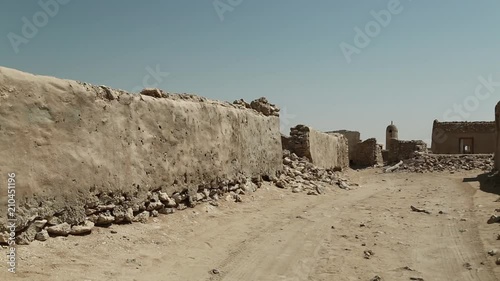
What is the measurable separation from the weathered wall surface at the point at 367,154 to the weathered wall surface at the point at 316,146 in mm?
6812

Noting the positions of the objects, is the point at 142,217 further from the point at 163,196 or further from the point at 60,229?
the point at 60,229

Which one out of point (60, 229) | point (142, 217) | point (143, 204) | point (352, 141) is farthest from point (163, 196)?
point (352, 141)

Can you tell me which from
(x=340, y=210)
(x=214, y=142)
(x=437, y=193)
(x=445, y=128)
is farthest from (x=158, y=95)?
(x=445, y=128)

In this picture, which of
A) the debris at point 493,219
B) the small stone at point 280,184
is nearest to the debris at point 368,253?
the debris at point 493,219

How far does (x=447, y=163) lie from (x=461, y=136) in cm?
774

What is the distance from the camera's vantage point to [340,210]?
762 centimetres

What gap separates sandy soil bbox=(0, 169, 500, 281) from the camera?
3869mm

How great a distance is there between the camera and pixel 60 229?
13.6 ft

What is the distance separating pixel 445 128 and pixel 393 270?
24615 mm

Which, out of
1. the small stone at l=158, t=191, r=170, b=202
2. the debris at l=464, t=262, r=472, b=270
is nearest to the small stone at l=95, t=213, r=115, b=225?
the small stone at l=158, t=191, r=170, b=202

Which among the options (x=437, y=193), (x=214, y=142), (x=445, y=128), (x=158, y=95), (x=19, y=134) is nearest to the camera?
(x=19, y=134)

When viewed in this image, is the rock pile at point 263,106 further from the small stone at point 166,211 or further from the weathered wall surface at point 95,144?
the small stone at point 166,211

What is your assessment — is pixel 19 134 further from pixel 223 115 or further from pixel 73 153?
pixel 223 115

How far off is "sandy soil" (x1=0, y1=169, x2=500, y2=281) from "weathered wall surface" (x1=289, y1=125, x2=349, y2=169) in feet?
16.7
